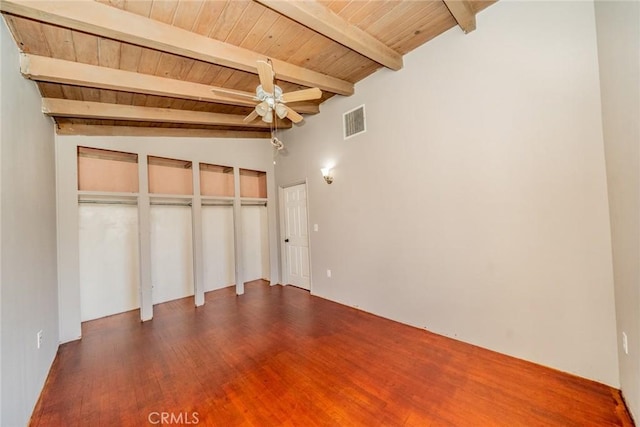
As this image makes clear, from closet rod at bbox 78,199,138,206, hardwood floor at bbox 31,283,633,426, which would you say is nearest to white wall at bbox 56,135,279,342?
hardwood floor at bbox 31,283,633,426

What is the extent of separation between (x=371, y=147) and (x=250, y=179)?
10.3 feet

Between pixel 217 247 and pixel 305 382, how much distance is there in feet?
12.7

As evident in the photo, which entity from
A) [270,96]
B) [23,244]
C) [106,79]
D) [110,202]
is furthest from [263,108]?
[110,202]

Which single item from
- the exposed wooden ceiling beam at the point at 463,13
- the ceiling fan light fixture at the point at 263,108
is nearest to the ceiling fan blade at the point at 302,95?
the ceiling fan light fixture at the point at 263,108

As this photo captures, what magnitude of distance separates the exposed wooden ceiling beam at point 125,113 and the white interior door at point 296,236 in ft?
6.00

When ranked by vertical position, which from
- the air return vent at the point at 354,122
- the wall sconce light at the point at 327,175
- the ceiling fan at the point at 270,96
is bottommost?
the wall sconce light at the point at 327,175

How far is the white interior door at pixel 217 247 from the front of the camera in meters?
5.29

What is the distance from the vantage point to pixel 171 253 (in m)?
4.81

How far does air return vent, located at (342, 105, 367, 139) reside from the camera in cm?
388

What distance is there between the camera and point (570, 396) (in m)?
1.98

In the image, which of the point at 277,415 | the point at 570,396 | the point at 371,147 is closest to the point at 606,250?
the point at 570,396

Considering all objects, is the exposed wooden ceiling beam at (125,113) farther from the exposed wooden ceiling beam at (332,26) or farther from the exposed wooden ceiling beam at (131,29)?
the exposed wooden ceiling beam at (332,26)

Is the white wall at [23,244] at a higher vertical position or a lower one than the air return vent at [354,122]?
lower

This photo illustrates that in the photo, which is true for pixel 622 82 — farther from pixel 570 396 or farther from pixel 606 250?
pixel 570 396
